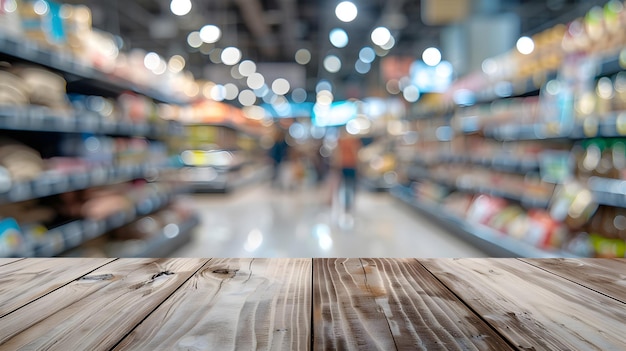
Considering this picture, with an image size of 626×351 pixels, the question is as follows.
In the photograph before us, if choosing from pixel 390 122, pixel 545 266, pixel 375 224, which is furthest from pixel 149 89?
pixel 390 122

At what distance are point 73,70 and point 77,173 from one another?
28.2 inches

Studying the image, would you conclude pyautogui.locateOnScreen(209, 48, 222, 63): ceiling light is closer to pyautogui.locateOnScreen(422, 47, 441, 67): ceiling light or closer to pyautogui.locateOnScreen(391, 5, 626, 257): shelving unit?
pyautogui.locateOnScreen(422, 47, 441, 67): ceiling light

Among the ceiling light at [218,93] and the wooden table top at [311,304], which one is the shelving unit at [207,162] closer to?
the ceiling light at [218,93]

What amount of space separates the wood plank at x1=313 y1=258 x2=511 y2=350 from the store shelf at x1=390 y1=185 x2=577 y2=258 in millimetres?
2588

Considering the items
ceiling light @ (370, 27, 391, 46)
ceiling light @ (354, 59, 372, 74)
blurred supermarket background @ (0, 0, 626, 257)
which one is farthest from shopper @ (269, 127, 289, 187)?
ceiling light @ (354, 59, 372, 74)

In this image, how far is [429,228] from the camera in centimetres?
593

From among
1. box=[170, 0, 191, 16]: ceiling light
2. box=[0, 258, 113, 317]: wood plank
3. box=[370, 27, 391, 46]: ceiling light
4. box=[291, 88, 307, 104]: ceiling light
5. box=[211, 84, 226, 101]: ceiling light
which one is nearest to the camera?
box=[0, 258, 113, 317]: wood plank

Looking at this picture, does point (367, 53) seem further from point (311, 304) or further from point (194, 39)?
point (311, 304)

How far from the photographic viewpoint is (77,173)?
3041 millimetres

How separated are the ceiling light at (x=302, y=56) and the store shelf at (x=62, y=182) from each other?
13.8 metres

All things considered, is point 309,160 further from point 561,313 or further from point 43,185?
point 561,313

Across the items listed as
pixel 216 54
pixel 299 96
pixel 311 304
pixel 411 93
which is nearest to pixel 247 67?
pixel 216 54

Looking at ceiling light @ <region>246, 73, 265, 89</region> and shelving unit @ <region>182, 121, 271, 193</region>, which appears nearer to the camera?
shelving unit @ <region>182, 121, 271, 193</region>

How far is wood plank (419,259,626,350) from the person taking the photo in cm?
66
